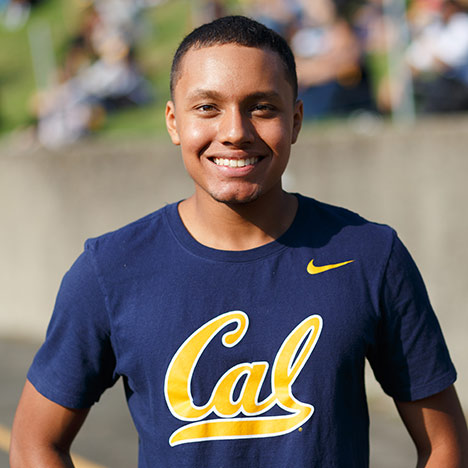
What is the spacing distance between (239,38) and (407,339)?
0.79 m

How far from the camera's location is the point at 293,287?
1.65m

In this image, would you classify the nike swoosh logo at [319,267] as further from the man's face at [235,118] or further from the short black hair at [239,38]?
the short black hair at [239,38]

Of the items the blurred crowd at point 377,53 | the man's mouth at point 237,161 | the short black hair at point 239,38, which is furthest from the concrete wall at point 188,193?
the man's mouth at point 237,161

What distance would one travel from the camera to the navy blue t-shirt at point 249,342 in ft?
5.29

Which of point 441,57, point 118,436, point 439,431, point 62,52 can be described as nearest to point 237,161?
point 439,431

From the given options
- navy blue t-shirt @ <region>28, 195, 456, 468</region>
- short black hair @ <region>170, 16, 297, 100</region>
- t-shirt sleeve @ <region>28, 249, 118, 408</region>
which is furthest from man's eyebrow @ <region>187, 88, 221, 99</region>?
t-shirt sleeve @ <region>28, 249, 118, 408</region>

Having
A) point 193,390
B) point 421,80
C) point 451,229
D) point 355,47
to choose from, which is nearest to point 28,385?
point 193,390

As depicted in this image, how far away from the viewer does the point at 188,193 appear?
5570mm

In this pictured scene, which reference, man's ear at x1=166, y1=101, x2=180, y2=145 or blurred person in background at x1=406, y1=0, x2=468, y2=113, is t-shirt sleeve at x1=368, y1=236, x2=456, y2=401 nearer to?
man's ear at x1=166, y1=101, x2=180, y2=145

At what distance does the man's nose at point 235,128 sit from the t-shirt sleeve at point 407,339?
0.43 meters

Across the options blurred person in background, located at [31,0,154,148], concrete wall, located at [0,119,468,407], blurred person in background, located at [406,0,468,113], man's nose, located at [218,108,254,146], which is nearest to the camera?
man's nose, located at [218,108,254,146]

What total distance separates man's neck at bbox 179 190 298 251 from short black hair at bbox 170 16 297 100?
Answer: 0.29 metres

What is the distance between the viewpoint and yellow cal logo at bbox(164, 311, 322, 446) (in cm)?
161

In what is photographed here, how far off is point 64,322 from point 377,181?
10.8ft
